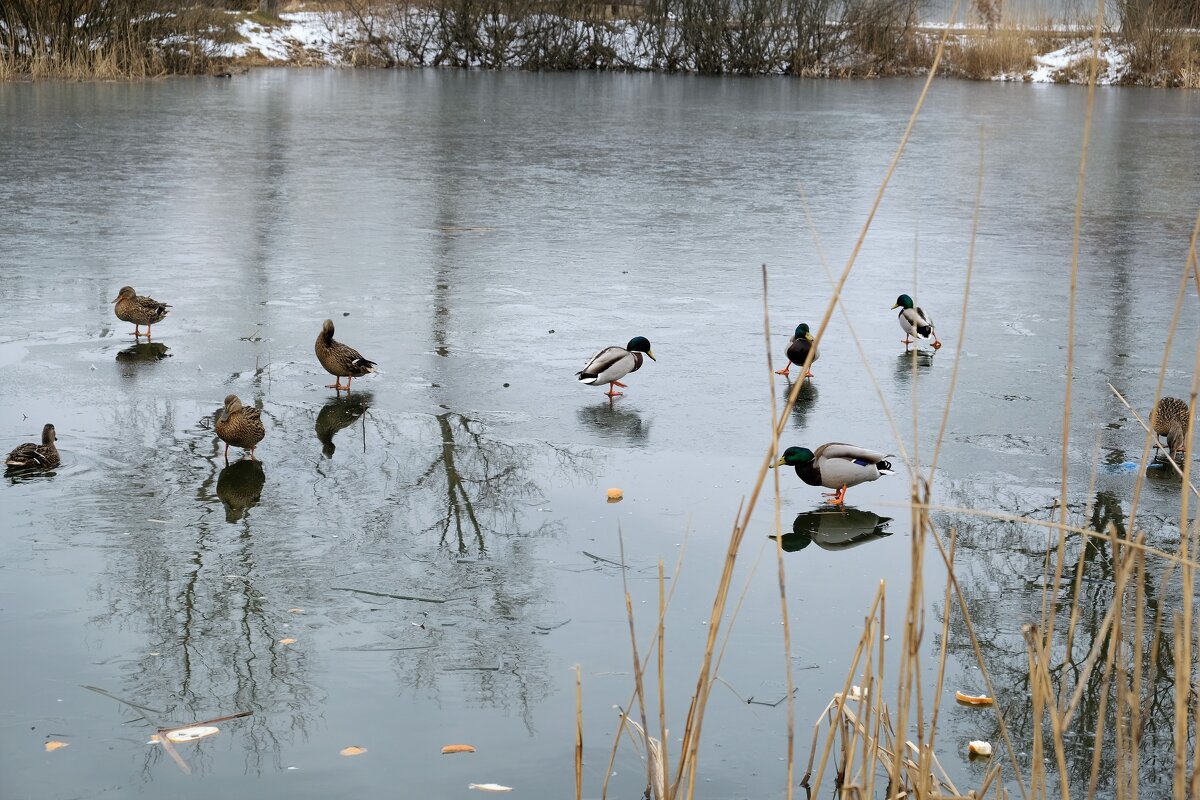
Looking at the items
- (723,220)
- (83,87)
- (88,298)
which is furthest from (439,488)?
(83,87)

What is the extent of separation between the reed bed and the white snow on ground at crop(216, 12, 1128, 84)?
2877 cm

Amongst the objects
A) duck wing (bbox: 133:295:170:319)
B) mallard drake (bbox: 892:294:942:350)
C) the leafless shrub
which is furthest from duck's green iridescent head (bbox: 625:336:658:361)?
the leafless shrub

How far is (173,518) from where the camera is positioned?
4809 mm

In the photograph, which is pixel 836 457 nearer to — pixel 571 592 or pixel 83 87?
pixel 571 592

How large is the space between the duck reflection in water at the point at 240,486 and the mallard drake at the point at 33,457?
2.09 feet

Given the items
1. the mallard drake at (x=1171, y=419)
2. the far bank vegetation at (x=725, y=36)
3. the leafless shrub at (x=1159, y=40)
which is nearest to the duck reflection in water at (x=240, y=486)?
the mallard drake at (x=1171, y=419)

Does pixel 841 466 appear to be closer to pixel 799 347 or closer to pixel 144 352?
pixel 799 347

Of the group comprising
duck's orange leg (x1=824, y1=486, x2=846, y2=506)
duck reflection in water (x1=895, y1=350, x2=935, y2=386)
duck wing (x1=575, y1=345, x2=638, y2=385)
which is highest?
duck wing (x1=575, y1=345, x2=638, y2=385)

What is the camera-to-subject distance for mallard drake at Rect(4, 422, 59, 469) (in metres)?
5.16

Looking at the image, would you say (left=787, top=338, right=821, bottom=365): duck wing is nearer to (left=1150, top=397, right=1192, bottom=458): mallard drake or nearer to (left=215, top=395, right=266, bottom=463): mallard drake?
(left=1150, top=397, right=1192, bottom=458): mallard drake

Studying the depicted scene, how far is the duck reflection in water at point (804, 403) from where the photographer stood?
6164mm

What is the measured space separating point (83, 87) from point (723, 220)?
1536 centimetres

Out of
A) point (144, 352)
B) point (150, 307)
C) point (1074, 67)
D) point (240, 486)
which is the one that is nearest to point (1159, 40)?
point (1074, 67)

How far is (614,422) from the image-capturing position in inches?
241
